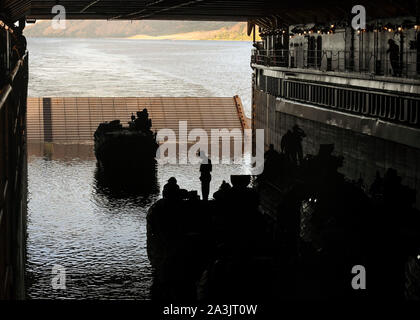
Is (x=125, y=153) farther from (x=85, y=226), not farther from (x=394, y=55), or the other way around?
(x=394, y=55)

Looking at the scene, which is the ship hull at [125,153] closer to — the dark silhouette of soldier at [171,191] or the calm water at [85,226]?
the calm water at [85,226]

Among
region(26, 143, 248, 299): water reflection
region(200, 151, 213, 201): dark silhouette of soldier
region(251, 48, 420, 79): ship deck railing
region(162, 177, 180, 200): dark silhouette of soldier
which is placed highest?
region(251, 48, 420, 79): ship deck railing

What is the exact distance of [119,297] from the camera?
2105cm

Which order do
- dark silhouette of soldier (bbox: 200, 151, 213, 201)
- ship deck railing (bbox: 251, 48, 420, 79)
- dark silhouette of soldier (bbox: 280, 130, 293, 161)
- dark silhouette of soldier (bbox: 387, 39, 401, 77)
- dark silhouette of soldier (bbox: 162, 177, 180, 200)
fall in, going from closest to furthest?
dark silhouette of soldier (bbox: 162, 177, 180, 200)
ship deck railing (bbox: 251, 48, 420, 79)
dark silhouette of soldier (bbox: 387, 39, 401, 77)
dark silhouette of soldier (bbox: 200, 151, 213, 201)
dark silhouette of soldier (bbox: 280, 130, 293, 161)

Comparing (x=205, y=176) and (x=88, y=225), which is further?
Result: (x=88, y=225)

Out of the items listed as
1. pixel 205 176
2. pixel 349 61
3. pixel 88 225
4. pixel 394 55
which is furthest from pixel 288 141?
pixel 88 225

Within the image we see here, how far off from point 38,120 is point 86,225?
3612cm

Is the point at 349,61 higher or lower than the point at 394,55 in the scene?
lower

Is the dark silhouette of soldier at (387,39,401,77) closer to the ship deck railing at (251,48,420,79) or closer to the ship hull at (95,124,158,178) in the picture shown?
the ship deck railing at (251,48,420,79)

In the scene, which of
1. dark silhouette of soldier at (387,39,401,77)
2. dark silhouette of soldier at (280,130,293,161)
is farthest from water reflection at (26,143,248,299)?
dark silhouette of soldier at (387,39,401,77)

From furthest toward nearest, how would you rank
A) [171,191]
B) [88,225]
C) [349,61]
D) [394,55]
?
[349,61] < [88,225] < [394,55] < [171,191]
